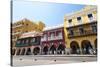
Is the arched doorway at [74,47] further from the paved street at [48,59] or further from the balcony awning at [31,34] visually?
the balcony awning at [31,34]

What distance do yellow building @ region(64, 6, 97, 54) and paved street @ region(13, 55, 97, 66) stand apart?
0.24ft

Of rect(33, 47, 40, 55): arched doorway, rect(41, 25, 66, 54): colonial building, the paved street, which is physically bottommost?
the paved street

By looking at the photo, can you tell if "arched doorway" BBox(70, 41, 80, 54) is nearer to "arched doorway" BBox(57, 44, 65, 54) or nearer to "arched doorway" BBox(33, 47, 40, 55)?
"arched doorway" BBox(57, 44, 65, 54)

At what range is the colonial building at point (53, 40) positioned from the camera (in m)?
2.27

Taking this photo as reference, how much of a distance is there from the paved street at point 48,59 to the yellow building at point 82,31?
7 centimetres

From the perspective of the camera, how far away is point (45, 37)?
228 centimetres

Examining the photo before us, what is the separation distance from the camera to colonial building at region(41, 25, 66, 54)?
2270mm

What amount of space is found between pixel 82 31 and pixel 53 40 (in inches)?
15.7

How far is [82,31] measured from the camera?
246 cm

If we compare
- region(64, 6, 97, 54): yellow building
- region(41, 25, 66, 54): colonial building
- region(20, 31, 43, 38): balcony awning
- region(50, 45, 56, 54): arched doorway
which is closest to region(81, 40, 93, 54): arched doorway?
region(64, 6, 97, 54): yellow building

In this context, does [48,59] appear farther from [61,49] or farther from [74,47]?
[74,47]

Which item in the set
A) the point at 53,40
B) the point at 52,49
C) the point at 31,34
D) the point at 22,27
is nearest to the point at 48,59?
the point at 52,49

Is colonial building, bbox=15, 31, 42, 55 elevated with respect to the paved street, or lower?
elevated

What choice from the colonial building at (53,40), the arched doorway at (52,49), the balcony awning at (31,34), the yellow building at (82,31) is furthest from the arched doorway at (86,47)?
the balcony awning at (31,34)
